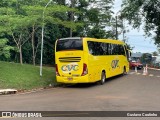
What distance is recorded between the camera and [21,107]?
13.7 metres

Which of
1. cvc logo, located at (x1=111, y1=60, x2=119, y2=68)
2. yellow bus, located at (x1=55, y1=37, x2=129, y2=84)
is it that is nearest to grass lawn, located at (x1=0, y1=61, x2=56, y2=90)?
yellow bus, located at (x1=55, y1=37, x2=129, y2=84)

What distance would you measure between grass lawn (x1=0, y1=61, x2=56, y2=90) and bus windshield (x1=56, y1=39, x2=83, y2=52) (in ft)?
8.44

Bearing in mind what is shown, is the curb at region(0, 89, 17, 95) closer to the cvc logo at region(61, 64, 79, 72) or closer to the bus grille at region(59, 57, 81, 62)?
the cvc logo at region(61, 64, 79, 72)

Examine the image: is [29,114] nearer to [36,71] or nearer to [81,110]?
[81,110]

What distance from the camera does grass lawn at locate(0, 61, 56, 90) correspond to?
71.1ft

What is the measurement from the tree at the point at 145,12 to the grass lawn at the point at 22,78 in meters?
28.6

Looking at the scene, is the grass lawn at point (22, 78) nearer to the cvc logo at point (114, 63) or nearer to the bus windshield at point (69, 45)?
the bus windshield at point (69, 45)

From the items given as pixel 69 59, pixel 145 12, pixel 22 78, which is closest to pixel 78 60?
pixel 69 59

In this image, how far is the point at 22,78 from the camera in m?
23.3

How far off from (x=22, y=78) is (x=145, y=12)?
33.8 m

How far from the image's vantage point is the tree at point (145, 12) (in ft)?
170

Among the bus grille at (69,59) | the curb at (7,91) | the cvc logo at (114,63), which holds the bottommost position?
the curb at (7,91)

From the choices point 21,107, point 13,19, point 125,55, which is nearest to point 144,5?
point 125,55

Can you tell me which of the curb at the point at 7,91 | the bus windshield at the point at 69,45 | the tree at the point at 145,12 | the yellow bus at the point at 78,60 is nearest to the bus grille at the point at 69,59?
the yellow bus at the point at 78,60
